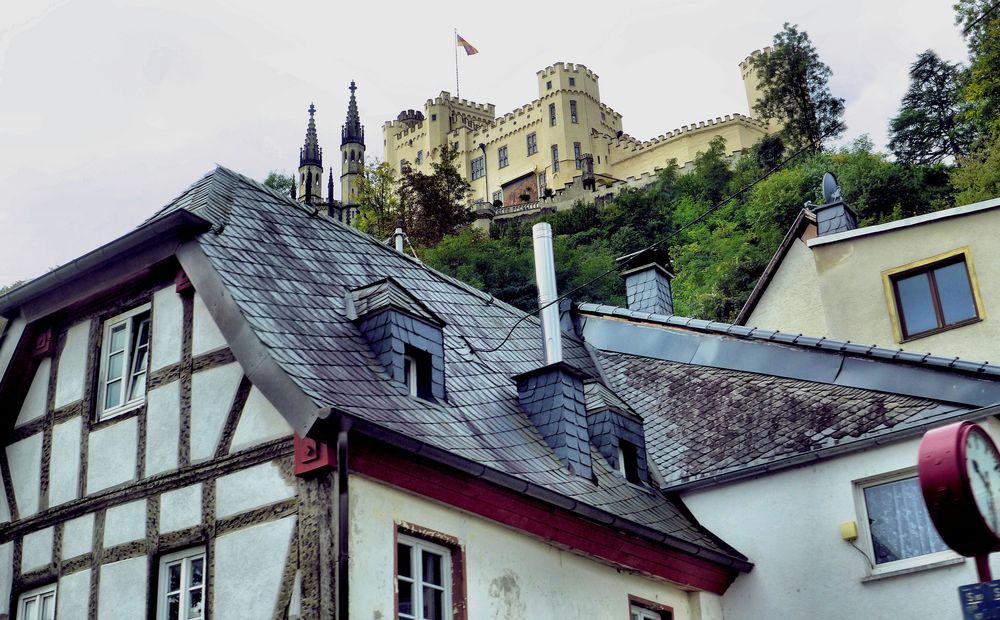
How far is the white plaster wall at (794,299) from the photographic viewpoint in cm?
2038

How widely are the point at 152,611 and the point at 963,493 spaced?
665cm

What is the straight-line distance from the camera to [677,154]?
90.2 metres

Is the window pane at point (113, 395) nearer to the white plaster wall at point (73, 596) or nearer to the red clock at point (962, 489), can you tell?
the white plaster wall at point (73, 596)

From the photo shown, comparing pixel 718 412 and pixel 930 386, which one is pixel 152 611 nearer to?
pixel 718 412

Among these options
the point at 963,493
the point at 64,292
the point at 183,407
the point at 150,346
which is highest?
the point at 64,292

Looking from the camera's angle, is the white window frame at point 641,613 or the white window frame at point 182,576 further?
the white window frame at point 641,613

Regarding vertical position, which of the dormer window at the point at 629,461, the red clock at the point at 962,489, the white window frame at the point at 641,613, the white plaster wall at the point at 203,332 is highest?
the white plaster wall at the point at 203,332

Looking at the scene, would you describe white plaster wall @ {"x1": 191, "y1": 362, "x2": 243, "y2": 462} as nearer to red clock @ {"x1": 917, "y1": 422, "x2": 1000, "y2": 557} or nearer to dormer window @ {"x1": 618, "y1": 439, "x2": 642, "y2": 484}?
dormer window @ {"x1": 618, "y1": 439, "x2": 642, "y2": 484}

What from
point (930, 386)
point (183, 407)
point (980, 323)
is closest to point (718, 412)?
point (930, 386)

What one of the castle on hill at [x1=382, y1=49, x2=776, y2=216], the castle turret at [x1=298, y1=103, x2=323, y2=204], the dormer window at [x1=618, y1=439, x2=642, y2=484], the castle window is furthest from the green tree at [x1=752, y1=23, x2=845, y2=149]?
the dormer window at [x1=618, y1=439, x2=642, y2=484]

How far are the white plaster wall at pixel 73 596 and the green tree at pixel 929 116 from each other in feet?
187

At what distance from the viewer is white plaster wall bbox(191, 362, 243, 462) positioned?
431 inches

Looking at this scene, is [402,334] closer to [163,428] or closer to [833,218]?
[163,428]

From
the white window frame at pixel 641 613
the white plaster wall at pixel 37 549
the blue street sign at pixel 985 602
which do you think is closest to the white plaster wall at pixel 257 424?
the white plaster wall at pixel 37 549
